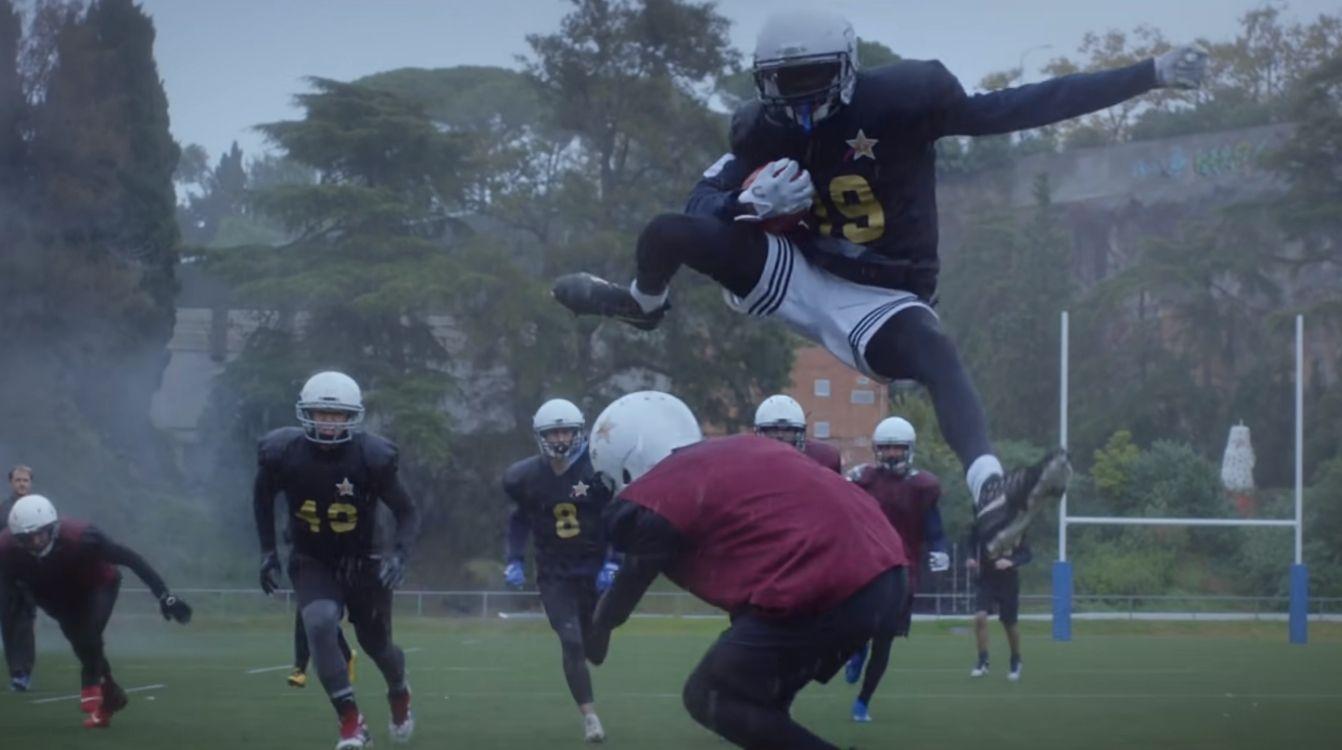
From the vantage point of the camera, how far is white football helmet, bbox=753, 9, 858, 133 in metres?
6.30

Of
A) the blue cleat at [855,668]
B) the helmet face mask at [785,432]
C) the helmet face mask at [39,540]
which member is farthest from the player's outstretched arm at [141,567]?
the blue cleat at [855,668]

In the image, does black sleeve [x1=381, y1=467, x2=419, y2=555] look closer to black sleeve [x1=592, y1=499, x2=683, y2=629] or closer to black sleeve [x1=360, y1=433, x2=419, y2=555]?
black sleeve [x1=360, y1=433, x2=419, y2=555]

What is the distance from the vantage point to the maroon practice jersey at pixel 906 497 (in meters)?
15.4

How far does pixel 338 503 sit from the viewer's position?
11641 mm

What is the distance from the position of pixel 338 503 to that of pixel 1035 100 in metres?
6.46

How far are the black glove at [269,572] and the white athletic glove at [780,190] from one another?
6357mm

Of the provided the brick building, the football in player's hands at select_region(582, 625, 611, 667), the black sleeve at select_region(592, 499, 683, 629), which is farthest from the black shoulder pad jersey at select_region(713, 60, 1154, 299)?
the brick building

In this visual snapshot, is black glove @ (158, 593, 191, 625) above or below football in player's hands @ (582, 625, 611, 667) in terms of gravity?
below

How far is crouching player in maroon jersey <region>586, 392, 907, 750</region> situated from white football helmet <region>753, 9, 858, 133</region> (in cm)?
122

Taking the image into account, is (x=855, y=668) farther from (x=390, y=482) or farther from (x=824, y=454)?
(x=390, y=482)

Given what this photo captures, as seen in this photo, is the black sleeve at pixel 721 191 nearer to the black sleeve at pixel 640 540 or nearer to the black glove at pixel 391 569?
the black sleeve at pixel 640 540

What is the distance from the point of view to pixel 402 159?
1564 inches

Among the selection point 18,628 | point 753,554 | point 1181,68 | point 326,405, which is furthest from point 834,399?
point 1181,68

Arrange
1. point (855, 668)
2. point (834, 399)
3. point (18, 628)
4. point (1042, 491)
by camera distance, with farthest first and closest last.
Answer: point (834, 399) → point (18, 628) → point (855, 668) → point (1042, 491)
